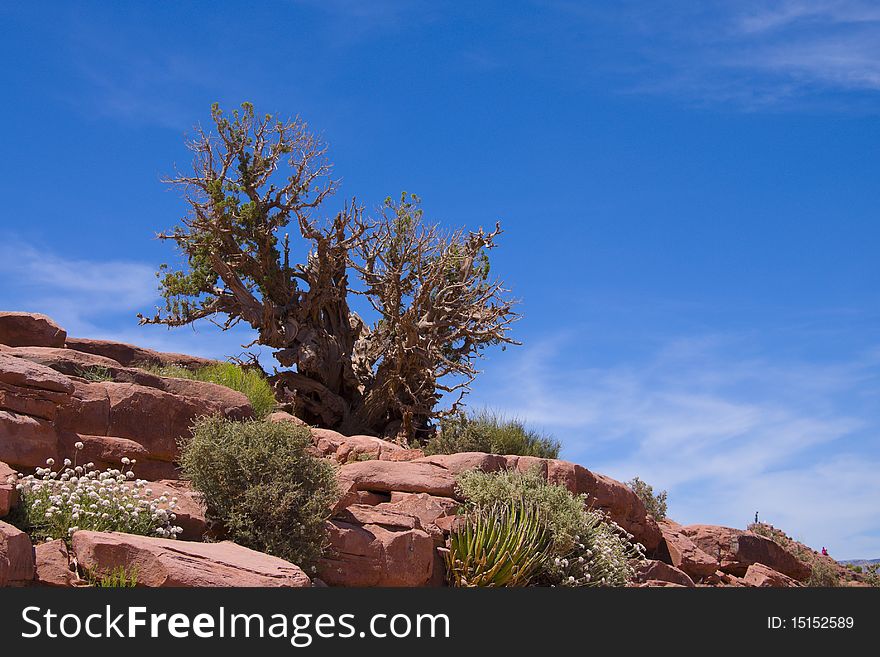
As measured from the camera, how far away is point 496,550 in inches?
468

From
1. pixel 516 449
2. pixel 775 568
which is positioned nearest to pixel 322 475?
pixel 516 449

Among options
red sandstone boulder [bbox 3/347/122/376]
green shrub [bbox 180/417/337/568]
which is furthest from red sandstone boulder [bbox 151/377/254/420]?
green shrub [bbox 180/417/337/568]

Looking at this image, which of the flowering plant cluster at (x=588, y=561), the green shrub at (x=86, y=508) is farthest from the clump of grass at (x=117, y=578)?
the flowering plant cluster at (x=588, y=561)

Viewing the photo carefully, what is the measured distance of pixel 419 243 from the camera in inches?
993

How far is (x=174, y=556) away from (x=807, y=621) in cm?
680

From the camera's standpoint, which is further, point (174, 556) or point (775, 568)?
point (775, 568)

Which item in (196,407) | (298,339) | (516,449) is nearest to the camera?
(196,407)

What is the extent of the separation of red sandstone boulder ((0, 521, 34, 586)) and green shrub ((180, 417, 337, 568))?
266cm

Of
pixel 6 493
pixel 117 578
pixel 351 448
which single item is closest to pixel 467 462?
pixel 351 448

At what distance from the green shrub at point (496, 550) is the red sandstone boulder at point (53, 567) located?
516cm

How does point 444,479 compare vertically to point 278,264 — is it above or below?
below

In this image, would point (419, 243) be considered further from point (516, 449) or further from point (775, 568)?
point (775, 568)

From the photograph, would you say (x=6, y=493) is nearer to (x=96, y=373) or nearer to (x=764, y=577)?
(x=96, y=373)

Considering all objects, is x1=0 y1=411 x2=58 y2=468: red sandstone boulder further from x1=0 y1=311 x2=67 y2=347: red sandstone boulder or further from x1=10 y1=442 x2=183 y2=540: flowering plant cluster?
x1=0 y1=311 x2=67 y2=347: red sandstone boulder
